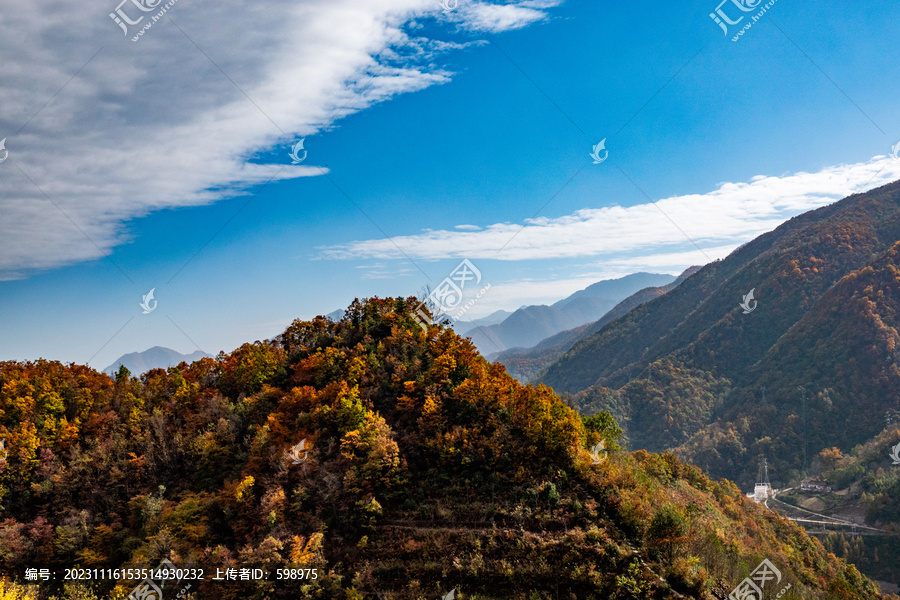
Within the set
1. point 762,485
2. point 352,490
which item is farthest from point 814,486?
point 352,490

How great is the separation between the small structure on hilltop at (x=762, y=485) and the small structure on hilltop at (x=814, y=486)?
10.4 m

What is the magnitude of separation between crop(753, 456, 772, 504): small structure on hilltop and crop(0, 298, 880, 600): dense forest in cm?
11783

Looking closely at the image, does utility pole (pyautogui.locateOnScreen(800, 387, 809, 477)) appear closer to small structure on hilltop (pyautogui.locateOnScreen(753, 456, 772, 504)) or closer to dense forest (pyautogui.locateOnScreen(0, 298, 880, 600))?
small structure on hilltop (pyautogui.locateOnScreen(753, 456, 772, 504))

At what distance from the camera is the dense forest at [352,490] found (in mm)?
34969

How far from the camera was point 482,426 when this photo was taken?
148 ft

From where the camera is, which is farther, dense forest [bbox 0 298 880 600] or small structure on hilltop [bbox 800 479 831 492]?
small structure on hilltop [bbox 800 479 831 492]

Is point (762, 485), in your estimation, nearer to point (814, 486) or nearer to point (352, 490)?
point (814, 486)

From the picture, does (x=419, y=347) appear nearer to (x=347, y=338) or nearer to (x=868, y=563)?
(x=347, y=338)

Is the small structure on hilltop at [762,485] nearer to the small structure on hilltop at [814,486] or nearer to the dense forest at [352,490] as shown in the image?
the small structure on hilltop at [814,486]

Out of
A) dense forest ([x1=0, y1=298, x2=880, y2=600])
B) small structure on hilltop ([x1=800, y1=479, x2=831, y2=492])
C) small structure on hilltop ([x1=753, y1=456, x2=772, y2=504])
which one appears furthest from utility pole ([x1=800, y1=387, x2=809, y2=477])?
dense forest ([x1=0, y1=298, x2=880, y2=600])

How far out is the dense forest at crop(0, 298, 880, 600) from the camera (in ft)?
115

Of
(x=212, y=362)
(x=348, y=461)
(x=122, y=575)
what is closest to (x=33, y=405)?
(x=212, y=362)

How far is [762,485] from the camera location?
166 metres

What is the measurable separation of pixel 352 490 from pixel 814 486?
17748 centimetres
